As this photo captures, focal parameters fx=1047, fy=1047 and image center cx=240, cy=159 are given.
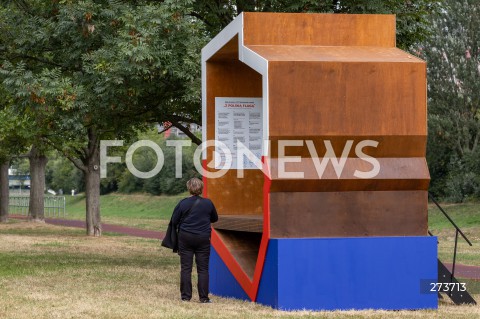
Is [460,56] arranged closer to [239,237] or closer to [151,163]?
[151,163]

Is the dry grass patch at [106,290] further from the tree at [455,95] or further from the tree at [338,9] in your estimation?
the tree at [455,95]

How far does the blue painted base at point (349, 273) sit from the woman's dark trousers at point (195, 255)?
0.97 m

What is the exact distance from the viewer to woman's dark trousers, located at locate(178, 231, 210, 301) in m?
13.7

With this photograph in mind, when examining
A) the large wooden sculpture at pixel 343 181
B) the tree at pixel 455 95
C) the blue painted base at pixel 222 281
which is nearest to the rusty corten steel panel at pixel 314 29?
the large wooden sculpture at pixel 343 181

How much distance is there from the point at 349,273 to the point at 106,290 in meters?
4.06

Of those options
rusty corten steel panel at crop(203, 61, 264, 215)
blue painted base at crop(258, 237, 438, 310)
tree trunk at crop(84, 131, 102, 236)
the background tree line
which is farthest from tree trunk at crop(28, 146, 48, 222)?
blue painted base at crop(258, 237, 438, 310)

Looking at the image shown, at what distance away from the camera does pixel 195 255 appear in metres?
13.7

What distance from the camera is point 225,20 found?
808 inches

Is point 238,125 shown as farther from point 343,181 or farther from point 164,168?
point 164,168

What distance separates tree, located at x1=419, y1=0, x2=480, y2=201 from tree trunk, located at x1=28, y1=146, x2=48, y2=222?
17.3m

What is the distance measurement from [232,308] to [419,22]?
989 cm

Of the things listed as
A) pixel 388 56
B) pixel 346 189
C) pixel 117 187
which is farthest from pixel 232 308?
pixel 117 187

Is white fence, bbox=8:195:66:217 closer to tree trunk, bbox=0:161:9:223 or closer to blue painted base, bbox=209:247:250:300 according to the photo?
tree trunk, bbox=0:161:9:223

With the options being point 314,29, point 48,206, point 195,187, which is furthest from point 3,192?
point 314,29
